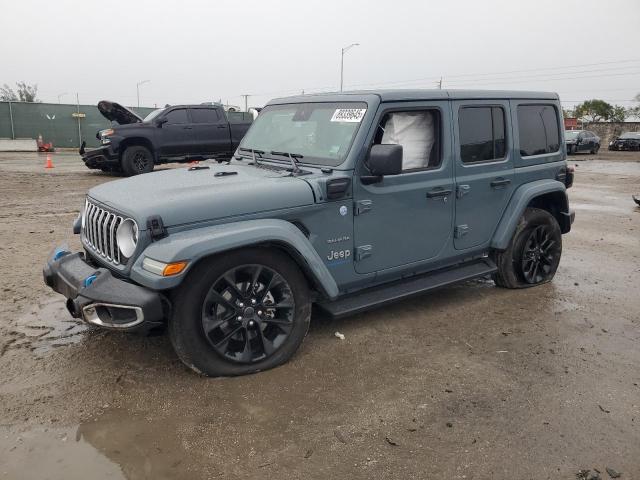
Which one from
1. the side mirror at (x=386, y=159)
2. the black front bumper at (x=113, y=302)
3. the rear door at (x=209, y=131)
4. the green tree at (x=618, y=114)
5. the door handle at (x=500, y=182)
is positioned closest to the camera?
the black front bumper at (x=113, y=302)

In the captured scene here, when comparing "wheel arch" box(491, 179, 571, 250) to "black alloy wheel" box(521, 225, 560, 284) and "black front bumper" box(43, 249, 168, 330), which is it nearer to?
"black alloy wheel" box(521, 225, 560, 284)

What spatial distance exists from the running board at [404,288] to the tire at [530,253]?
278 millimetres

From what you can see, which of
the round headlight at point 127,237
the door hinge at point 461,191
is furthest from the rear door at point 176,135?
the round headlight at point 127,237

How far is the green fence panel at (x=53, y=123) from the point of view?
84.4ft

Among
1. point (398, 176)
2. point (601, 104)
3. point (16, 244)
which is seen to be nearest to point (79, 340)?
point (398, 176)

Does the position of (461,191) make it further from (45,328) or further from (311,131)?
(45,328)

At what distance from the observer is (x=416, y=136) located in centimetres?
421

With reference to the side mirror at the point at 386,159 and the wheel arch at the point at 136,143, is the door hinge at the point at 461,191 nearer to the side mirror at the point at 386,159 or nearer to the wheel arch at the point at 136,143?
the side mirror at the point at 386,159

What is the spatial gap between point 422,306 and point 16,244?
5130mm

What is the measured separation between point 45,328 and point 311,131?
8.61ft

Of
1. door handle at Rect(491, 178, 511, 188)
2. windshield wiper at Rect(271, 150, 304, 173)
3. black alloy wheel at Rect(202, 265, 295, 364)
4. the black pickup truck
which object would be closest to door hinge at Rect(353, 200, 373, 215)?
windshield wiper at Rect(271, 150, 304, 173)

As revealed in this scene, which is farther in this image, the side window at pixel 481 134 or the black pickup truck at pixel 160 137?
the black pickup truck at pixel 160 137

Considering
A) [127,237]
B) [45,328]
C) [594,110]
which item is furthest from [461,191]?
[594,110]

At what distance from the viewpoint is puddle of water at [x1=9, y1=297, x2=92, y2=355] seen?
12.6 ft
